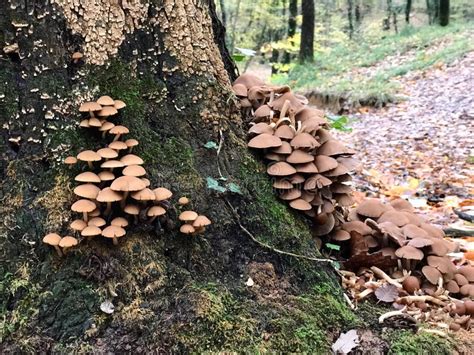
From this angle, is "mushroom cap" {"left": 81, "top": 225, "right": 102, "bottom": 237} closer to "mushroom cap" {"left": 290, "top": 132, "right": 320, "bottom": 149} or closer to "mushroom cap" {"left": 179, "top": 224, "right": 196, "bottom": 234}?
"mushroom cap" {"left": 179, "top": 224, "right": 196, "bottom": 234}

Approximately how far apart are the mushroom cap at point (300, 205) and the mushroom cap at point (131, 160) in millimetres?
931

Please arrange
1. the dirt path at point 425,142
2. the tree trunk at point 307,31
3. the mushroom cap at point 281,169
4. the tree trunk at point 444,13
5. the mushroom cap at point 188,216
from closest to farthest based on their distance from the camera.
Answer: the mushroom cap at point 188,216 → the mushroom cap at point 281,169 → the dirt path at point 425,142 → the tree trunk at point 307,31 → the tree trunk at point 444,13

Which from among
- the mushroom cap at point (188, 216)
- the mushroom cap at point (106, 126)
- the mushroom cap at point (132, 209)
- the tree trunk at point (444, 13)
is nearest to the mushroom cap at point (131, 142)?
the mushroom cap at point (106, 126)

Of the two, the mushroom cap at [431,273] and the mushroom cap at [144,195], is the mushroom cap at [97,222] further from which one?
the mushroom cap at [431,273]

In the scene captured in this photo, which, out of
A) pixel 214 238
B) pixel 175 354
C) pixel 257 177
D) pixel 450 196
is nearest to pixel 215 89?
pixel 257 177

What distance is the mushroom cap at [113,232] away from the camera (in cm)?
A: 227

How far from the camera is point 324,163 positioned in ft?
9.55

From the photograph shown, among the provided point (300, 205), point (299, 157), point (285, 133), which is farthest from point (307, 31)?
point (300, 205)

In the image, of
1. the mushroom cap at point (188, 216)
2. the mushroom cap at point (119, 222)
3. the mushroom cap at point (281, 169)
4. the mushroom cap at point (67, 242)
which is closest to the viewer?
the mushroom cap at point (67, 242)

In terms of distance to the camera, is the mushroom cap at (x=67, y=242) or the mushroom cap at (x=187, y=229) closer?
the mushroom cap at (x=67, y=242)

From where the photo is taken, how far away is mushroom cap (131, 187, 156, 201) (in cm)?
236

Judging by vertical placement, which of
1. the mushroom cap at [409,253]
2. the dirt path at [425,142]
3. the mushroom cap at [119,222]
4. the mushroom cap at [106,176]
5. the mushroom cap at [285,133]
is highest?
the mushroom cap at [285,133]

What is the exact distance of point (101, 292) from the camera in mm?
2311

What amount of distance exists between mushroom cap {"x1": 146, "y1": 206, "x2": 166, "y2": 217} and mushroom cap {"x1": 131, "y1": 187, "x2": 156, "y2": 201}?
6cm
